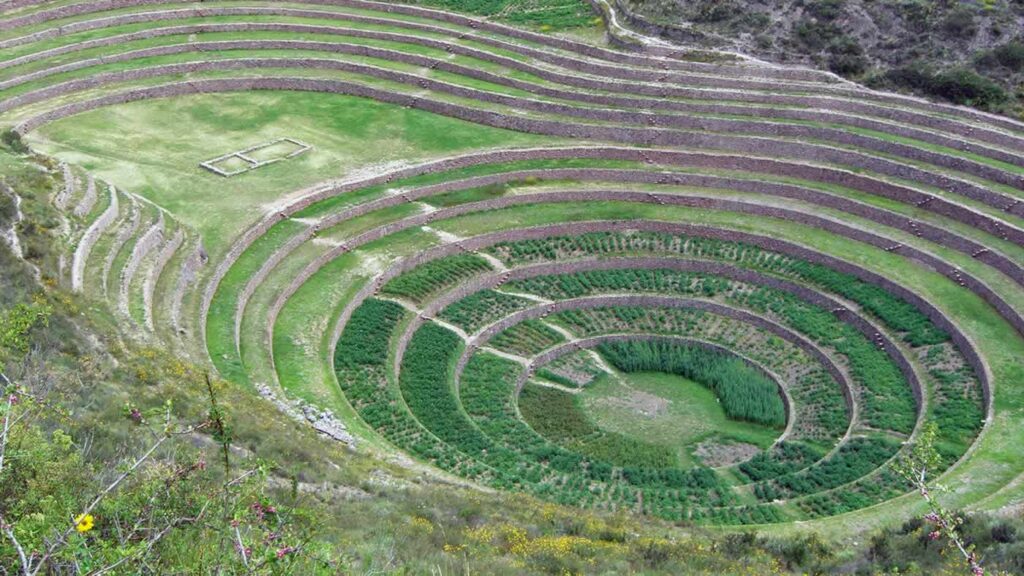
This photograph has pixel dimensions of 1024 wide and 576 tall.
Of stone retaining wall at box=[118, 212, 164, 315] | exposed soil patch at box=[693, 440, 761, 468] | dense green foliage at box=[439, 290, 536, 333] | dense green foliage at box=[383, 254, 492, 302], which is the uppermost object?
stone retaining wall at box=[118, 212, 164, 315]

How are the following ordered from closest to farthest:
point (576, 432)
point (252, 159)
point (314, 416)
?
1. point (314, 416)
2. point (576, 432)
3. point (252, 159)

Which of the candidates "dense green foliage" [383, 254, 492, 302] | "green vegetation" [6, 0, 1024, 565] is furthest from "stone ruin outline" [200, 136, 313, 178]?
"dense green foliage" [383, 254, 492, 302]

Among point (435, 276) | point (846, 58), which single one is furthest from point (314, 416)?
point (846, 58)

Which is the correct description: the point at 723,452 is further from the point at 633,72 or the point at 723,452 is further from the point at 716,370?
the point at 633,72

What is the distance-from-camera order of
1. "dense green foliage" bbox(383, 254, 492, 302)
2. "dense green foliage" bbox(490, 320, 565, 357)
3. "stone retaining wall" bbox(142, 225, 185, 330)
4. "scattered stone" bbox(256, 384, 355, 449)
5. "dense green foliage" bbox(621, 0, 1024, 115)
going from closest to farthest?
"scattered stone" bbox(256, 384, 355, 449) → "stone retaining wall" bbox(142, 225, 185, 330) → "dense green foliage" bbox(490, 320, 565, 357) → "dense green foliage" bbox(383, 254, 492, 302) → "dense green foliage" bbox(621, 0, 1024, 115)

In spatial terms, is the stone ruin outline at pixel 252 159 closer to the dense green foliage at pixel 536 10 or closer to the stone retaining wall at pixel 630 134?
the stone retaining wall at pixel 630 134

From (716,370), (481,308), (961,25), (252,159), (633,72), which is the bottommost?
(716,370)

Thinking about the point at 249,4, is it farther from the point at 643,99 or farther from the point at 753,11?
the point at 753,11

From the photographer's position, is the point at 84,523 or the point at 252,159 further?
the point at 252,159

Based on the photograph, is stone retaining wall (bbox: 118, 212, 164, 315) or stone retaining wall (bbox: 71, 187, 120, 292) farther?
stone retaining wall (bbox: 118, 212, 164, 315)

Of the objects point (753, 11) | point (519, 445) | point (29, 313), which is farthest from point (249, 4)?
point (29, 313)

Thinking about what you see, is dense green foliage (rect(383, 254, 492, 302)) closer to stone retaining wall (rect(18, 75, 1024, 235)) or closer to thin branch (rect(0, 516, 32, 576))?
stone retaining wall (rect(18, 75, 1024, 235))
